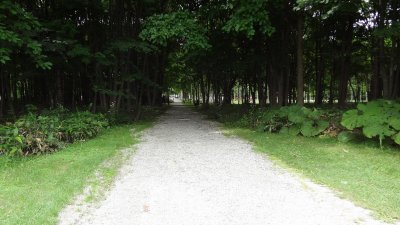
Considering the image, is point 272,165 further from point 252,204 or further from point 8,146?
point 8,146

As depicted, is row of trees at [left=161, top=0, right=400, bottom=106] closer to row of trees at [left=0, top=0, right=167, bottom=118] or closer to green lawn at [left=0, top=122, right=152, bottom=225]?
row of trees at [left=0, top=0, right=167, bottom=118]

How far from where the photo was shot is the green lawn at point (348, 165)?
241 inches

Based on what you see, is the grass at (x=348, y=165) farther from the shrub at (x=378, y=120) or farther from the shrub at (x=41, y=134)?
the shrub at (x=41, y=134)

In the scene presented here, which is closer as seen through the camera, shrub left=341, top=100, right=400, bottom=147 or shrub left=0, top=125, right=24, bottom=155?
shrub left=0, top=125, right=24, bottom=155

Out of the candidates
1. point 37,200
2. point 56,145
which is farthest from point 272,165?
point 56,145

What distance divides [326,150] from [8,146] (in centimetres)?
778

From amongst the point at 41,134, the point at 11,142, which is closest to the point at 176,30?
the point at 41,134

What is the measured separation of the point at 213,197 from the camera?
248 inches

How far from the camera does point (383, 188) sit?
677 cm

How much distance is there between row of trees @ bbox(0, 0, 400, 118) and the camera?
51.2ft

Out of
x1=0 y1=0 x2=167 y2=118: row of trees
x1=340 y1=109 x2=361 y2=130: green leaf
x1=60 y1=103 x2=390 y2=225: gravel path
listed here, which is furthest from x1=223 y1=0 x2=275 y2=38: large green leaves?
x1=60 y1=103 x2=390 y2=225: gravel path

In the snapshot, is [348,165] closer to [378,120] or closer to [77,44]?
[378,120]

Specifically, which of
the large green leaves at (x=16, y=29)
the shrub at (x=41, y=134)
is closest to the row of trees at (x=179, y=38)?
the large green leaves at (x=16, y=29)

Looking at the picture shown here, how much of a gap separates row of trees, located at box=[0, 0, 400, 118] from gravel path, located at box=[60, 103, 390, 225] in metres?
6.58
